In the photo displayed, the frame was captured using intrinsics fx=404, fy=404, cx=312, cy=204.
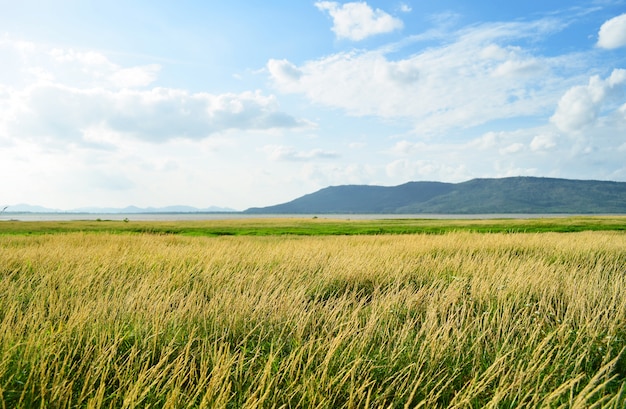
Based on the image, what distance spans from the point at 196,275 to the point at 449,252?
8.89 meters

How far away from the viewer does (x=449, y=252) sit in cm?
1410

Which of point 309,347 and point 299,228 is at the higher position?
point 309,347

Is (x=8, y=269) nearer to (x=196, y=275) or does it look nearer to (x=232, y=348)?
(x=196, y=275)

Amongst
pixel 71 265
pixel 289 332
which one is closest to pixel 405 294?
pixel 289 332

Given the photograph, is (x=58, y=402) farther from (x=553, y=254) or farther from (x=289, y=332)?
(x=553, y=254)

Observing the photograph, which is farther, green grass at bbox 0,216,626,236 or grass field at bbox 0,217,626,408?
green grass at bbox 0,216,626,236

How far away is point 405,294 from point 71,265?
833 centimetres

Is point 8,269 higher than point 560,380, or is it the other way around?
point 8,269

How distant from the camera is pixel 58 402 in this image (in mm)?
3377

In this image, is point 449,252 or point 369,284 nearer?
point 369,284

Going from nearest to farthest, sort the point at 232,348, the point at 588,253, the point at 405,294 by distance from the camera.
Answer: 1. the point at 232,348
2. the point at 405,294
3. the point at 588,253

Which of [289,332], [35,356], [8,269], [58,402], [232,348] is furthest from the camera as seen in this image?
[8,269]

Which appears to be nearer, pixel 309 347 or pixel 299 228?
pixel 309 347

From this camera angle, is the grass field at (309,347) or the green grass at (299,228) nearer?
the grass field at (309,347)
